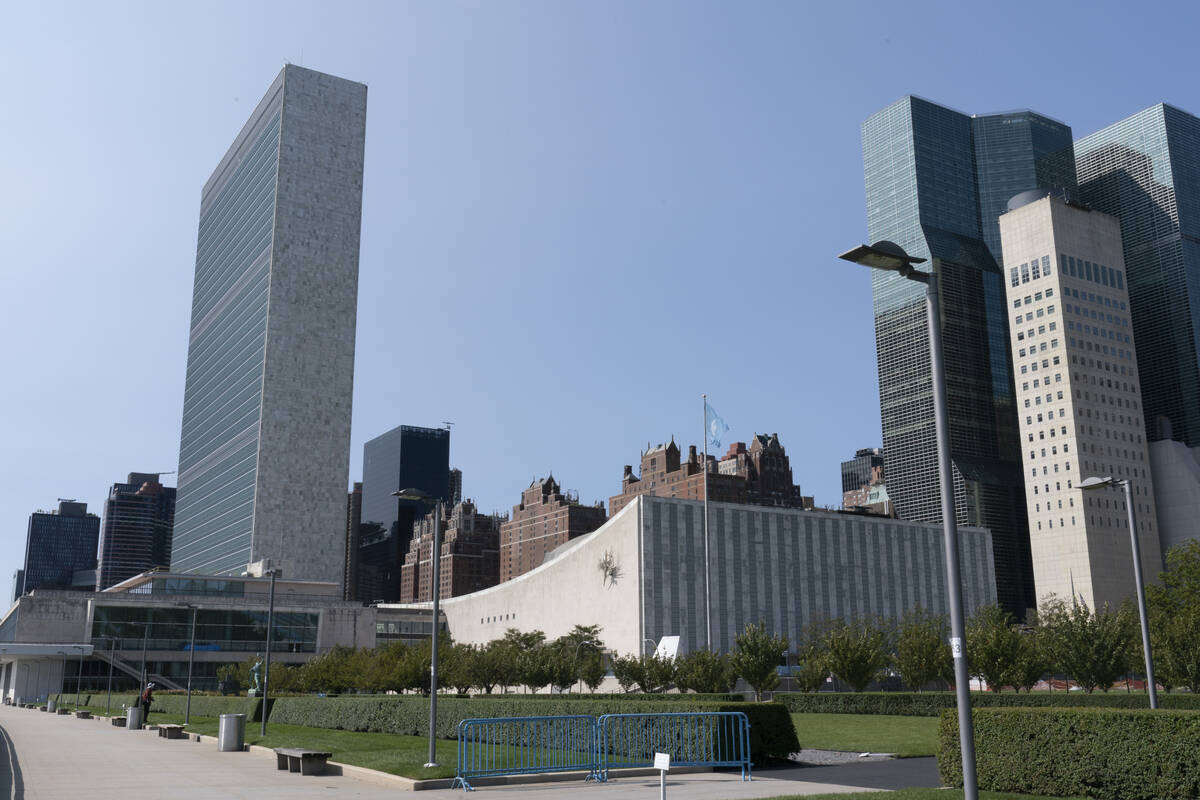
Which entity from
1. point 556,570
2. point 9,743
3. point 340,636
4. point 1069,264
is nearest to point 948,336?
point 1069,264

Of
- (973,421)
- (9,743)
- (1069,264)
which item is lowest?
(9,743)

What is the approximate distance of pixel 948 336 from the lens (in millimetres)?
193500

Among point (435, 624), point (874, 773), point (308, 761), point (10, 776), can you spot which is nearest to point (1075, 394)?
point (874, 773)

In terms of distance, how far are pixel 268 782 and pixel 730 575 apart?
89.2 meters

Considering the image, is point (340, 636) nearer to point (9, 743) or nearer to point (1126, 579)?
point (9, 743)

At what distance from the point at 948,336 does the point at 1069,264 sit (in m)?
38.1

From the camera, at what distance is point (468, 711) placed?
33031mm

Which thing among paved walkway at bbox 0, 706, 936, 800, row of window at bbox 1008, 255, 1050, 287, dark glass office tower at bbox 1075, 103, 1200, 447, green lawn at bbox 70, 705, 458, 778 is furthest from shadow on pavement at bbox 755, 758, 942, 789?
dark glass office tower at bbox 1075, 103, 1200, 447

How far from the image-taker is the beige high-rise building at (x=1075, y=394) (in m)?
150

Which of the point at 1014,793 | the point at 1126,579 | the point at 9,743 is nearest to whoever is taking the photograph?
the point at 1014,793

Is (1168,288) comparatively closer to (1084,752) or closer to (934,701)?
(934,701)

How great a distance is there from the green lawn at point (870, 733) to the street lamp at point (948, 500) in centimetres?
1672

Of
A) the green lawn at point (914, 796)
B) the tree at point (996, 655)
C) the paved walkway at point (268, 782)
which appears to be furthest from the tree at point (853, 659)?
the green lawn at point (914, 796)

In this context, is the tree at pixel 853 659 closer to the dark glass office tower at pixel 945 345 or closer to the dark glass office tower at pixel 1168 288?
the dark glass office tower at pixel 945 345
